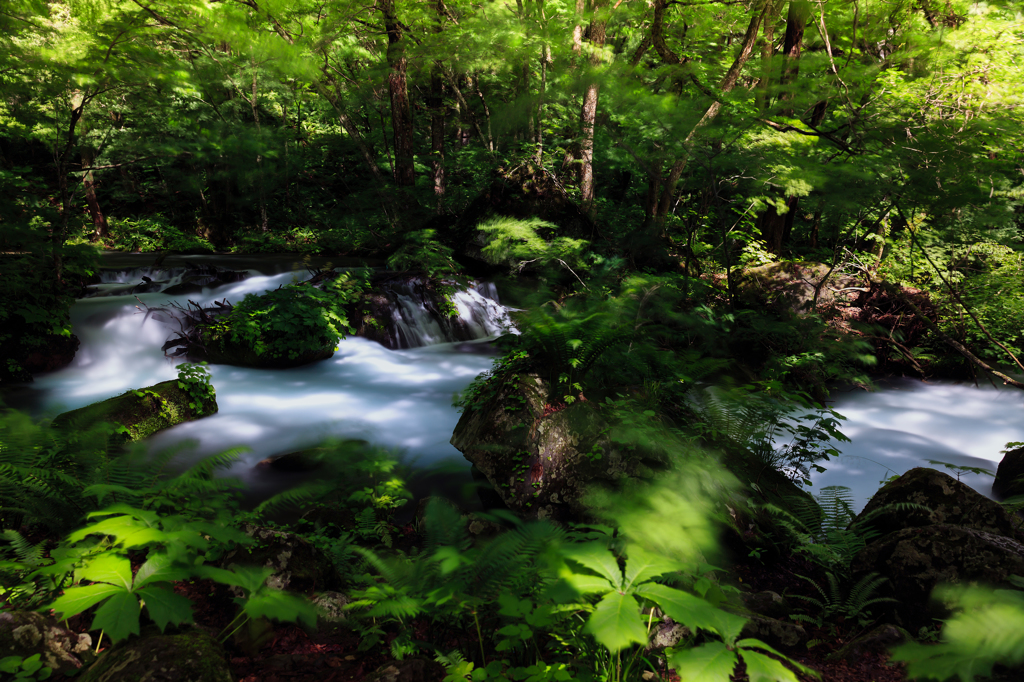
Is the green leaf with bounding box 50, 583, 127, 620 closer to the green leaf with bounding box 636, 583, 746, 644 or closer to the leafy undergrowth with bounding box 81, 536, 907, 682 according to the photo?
the leafy undergrowth with bounding box 81, 536, 907, 682

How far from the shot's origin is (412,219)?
544 inches

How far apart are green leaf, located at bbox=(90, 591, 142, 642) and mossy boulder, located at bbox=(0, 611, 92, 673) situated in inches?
29.0

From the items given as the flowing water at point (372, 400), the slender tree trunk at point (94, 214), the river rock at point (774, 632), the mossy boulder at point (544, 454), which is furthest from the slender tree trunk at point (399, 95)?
the river rock at point (774, 632)

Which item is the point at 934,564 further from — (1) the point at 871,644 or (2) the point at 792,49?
(2) the point at 792,49

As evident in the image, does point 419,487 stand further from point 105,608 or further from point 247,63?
point 247,63

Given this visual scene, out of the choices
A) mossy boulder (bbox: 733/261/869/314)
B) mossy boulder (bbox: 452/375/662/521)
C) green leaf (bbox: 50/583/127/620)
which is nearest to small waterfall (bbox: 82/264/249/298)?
mossy boulder (bbox: 452/375/662/521)

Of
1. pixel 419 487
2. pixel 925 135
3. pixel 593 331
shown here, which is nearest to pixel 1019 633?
pixel 593 331

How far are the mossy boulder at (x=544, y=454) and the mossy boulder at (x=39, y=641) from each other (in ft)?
9.74

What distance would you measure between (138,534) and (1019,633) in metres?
2.63

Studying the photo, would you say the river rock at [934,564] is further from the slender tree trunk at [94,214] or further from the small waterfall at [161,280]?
the slender tree trunk at [94,214]

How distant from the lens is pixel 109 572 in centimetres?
162

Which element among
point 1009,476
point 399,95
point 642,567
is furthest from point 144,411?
point 399,95

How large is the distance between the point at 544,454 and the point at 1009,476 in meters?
5.04

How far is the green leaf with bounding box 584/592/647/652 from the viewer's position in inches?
50.6
